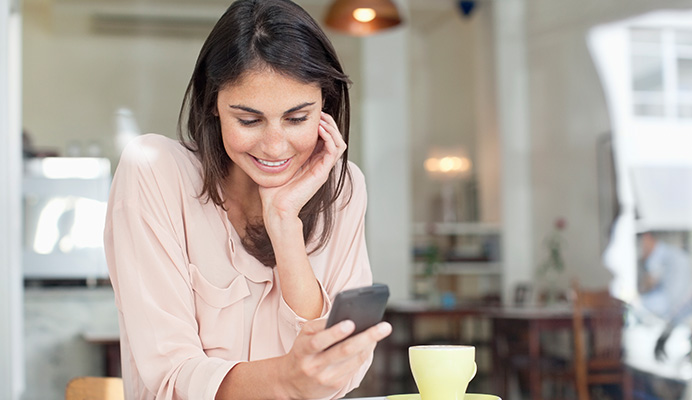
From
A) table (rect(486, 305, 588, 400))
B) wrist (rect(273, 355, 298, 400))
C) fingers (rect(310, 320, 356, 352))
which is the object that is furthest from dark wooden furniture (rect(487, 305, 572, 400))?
fingers (rect(310, 320, 356, 352))

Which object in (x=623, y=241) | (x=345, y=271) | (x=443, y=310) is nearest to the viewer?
(x=345, y=271)

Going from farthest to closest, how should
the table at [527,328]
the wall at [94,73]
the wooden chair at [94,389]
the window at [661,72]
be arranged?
1. the wall at [94,73]
2. the table at [527,328]
3. the window at [661,72]
4. the wooden chair at [94,389]

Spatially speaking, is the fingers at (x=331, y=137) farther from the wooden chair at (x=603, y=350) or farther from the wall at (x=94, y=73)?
the wall at (x=94, y=73)

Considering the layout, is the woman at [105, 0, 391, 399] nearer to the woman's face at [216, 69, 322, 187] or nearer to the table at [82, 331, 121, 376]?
the woman's face at [216, 69, 322, 187]

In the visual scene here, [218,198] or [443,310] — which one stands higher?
[218,198]

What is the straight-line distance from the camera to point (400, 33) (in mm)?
6699

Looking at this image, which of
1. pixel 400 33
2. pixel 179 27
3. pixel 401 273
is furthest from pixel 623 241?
pixel 179 27

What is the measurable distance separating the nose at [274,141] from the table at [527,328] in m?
4.04

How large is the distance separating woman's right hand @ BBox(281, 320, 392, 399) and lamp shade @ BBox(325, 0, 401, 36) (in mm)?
3693

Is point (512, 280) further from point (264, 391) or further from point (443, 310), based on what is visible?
point (264, 391)

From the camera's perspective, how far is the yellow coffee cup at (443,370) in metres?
0.80

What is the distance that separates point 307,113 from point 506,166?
5620 millimetres

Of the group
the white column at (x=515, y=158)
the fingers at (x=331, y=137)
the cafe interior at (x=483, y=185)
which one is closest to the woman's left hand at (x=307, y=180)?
the fingers at (x=331, y=137)

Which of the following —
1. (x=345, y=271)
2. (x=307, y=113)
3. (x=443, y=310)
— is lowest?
(x=443, y=310)
